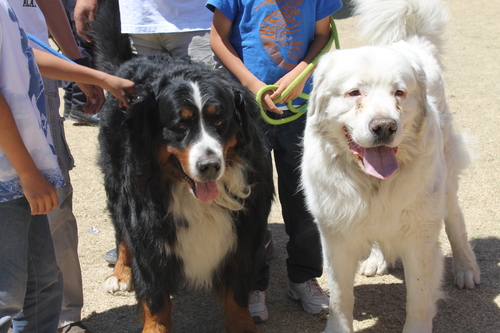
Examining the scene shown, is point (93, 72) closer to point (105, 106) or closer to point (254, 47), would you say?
point (105, 106)

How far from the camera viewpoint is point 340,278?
2.85 m

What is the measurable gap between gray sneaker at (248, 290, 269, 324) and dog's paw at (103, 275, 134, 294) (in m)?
0.90

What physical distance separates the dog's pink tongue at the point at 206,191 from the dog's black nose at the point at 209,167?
4.4 inches

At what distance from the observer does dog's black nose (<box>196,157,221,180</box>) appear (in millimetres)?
2443

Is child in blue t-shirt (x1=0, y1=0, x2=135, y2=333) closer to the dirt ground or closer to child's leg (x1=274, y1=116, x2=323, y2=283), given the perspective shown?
the dirt ground

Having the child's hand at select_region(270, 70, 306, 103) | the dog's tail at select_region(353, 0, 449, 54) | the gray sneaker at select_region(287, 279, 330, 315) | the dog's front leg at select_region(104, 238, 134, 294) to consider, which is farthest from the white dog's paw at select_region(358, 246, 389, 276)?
the dog's front leg at select_region(104, 238, 134, 294)

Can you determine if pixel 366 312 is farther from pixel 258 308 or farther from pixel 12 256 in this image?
pixel 12 256

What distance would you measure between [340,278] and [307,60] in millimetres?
1240

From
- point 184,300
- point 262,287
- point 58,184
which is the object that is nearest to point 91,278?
point 184,300

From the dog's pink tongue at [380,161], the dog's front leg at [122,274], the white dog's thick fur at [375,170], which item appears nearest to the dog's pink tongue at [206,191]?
the white dog's thick fur at [375,170]

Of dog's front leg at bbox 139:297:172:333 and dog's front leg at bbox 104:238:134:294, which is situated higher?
dog's front leg at bbox 139:297:172:333

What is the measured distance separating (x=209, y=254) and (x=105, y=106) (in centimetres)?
115

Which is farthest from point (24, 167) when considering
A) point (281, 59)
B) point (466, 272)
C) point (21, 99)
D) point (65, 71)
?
point (466, 272)

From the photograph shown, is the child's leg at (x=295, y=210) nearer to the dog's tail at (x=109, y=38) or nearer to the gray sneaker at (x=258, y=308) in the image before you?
the gray sneaker at (x=258, y=308)
